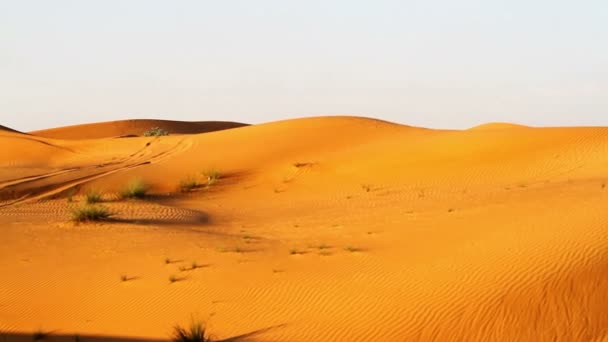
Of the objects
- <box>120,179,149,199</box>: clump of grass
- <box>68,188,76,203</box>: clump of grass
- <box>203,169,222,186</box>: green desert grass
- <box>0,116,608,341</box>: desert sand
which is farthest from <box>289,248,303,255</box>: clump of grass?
<box>203,169,222,186</box>: green desert grass

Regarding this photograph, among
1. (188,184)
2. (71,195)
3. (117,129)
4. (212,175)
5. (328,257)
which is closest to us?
(328,257)

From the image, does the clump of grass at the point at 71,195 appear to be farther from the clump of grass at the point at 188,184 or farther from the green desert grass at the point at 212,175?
the green desert grass at the point at 212,175

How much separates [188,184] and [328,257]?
14178 mm

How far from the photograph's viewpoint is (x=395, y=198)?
20156mm

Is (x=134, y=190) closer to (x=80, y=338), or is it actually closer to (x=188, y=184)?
(x=188, y=184)

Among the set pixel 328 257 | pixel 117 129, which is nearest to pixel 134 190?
pixel 328 257

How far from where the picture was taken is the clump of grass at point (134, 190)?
71.3ft

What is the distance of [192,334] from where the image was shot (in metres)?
8.12

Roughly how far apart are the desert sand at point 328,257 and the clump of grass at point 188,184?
702mm

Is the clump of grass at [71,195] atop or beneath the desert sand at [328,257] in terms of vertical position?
atop

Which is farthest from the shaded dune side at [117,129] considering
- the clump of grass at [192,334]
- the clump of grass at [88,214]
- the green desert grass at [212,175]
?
the clump of grass at [192,334]

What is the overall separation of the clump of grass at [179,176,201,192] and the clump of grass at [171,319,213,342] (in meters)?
16.5

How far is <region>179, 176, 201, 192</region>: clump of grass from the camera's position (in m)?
24.9

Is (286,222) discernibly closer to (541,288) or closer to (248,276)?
(248,276)
